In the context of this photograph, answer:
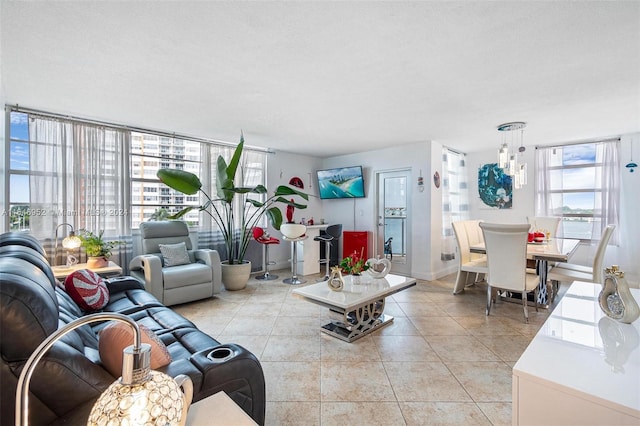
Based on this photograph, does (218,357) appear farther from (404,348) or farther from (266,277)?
(266,277)

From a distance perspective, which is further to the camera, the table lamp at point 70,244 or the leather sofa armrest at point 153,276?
the leather sofa armrest at point 153,276

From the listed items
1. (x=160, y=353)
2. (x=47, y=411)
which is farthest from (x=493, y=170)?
(x=47, y=411)

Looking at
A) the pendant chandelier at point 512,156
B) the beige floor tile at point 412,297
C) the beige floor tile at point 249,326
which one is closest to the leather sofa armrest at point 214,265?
the beige floor tile at point 249,326

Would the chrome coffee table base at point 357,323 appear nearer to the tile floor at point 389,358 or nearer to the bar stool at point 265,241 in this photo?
the tile floor at point 389,358

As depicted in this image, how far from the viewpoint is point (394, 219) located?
5.57 m

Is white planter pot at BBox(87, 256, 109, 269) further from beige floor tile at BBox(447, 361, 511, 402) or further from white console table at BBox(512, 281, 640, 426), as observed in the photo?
white console table at BBox(512, 281, 640, 426)

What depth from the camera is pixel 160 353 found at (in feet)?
4.15

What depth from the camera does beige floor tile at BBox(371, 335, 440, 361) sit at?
241 centimetres

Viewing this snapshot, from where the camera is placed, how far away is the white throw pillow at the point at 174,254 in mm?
3797

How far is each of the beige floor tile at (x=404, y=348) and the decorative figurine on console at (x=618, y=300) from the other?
126cm

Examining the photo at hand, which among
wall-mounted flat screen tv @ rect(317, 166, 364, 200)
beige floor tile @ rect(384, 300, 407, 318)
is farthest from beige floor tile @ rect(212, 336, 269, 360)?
wall-mounted flat screen tv @ rect(317, 166, 364, 200)

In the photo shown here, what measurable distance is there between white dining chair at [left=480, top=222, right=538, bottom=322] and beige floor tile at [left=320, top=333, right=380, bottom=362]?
161cm

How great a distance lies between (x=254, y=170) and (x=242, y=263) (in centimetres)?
185

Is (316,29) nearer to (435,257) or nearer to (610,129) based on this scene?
(435,257)
